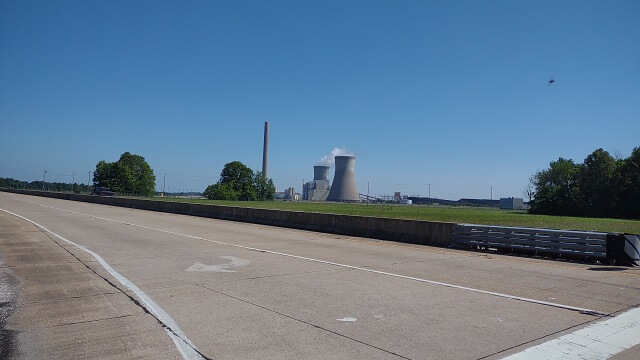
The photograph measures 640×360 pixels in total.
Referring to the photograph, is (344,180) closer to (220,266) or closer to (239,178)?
(239,178)

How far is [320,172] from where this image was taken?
167 m

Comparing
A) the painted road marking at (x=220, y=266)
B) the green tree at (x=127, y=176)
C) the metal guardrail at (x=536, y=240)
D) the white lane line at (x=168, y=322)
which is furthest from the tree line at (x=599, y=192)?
the green tree at (x=127, y=176)

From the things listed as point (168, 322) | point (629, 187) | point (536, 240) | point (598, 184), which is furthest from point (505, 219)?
point (598, 184)

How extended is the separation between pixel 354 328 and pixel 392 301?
1.83 metres

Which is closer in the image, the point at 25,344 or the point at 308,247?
the point at 25,344

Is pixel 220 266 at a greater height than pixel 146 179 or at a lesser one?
lesser

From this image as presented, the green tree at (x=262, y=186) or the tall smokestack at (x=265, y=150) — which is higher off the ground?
the tall smokestack at (x=265, y=150)

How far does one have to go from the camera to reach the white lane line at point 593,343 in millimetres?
5746

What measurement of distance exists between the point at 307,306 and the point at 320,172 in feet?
521

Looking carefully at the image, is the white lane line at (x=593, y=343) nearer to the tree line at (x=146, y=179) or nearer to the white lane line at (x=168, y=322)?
the white lane line at (x=168, y=322)

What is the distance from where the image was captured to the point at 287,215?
27469mm

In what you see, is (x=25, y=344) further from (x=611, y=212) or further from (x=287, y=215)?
(x=611, y=212)

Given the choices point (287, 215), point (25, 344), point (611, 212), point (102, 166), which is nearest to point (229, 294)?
point (25, 344)

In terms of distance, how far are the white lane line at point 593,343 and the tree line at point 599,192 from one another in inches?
2739
